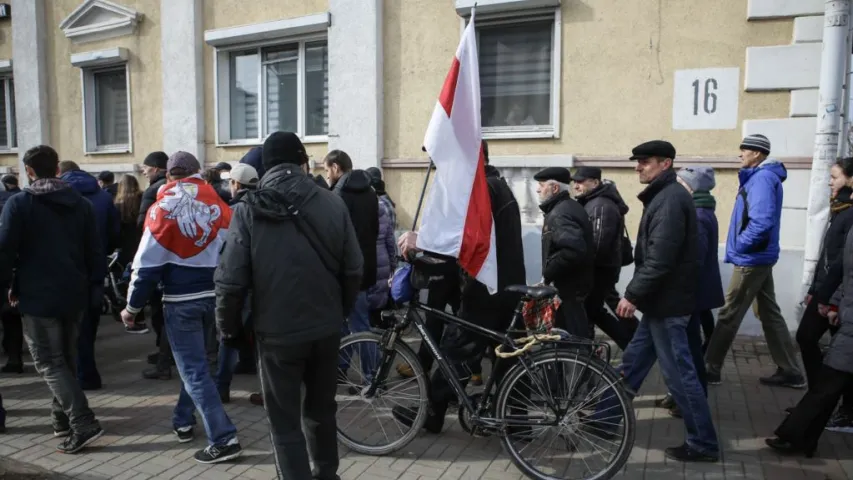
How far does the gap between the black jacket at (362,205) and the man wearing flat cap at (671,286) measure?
2.18 meters

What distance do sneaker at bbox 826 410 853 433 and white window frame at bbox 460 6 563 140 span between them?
13.8ft

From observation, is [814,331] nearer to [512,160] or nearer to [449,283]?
[449,283]

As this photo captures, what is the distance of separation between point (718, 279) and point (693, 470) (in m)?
1.39

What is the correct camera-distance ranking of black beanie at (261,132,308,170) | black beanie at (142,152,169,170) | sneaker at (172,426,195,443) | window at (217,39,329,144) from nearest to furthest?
black beanie at (261,132,308,170), sneaker at (172,426,195,443), black beanie at (142,152,169,170), window at (217,39,329,144)

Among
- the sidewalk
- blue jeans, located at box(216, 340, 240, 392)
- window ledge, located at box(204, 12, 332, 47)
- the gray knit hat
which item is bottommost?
the sidewalk

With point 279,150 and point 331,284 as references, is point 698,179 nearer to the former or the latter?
point 331,284

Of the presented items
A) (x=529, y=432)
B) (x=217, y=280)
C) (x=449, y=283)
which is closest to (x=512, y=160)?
(x=449, y=283)

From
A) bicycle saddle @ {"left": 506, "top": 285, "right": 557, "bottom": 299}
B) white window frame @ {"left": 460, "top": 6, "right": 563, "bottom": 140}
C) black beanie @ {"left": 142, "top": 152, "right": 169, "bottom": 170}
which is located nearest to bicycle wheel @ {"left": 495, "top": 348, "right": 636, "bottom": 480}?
bicycle saddle @ {"left": 506, "top": 285, "right": 557, "bottom": 299}

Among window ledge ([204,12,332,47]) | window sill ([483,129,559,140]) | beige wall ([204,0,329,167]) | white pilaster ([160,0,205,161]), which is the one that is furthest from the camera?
white pilaster ([160,0,205,161])

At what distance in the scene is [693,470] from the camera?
385cm

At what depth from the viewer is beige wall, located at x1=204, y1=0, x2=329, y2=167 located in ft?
29.8

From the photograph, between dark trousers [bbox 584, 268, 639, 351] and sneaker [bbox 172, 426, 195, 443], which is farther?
dark trousers [bbox 584, 268, 639, 351]

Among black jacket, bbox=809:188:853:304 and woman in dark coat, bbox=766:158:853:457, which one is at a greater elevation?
black jacket, bbox=809:188:853:304

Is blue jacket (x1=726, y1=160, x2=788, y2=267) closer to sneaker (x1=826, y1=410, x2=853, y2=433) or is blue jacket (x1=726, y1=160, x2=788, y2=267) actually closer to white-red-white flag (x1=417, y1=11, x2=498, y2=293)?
sneaker (x1=826, y1=410, x2=853, y2=433)
